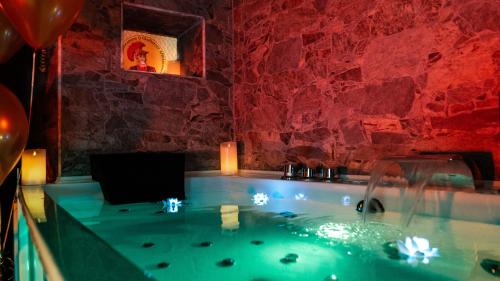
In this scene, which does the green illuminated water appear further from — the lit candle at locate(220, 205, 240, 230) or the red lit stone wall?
the red lit stone wall

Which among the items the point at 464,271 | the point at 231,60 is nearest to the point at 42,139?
the point at 231,60

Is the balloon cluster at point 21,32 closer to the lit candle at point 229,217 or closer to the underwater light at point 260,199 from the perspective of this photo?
the lit candle at point 229,217

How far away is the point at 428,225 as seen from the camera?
1.44 metres

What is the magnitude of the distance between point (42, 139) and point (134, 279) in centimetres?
266

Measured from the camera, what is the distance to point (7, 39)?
1.73m

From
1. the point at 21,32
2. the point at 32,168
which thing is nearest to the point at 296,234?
the point at 21,32

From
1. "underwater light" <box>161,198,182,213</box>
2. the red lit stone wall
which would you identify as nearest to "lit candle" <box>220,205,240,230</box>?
"underwater light" <box>161,198,182,213</box>

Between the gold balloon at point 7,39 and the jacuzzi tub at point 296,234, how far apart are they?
2.64ft

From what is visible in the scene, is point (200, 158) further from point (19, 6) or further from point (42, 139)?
point (19, 6)

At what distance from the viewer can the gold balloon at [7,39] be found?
1692 mm

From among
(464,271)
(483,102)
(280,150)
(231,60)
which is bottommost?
(464,271)

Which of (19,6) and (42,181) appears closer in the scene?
(19,6)

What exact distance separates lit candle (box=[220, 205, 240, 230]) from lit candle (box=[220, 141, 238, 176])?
914mm

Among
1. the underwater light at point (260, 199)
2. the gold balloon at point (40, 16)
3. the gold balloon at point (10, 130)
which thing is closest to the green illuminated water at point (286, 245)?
the underwater light at point (260, 199)
